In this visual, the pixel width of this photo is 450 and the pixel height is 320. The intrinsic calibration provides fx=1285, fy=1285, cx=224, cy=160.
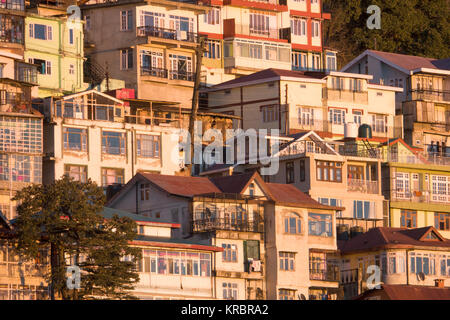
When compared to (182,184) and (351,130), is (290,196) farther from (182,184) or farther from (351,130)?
(351,130)

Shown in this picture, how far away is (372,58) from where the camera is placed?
106m

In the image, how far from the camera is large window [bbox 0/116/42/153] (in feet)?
249

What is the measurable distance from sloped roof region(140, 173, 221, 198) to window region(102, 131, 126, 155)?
5098mm

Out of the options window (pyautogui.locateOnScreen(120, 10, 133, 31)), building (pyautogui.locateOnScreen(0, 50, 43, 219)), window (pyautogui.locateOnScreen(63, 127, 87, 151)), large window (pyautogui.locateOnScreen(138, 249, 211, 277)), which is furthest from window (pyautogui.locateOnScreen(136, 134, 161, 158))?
window (pyautogui.locateOnScreen(120, 10, 133, 31))

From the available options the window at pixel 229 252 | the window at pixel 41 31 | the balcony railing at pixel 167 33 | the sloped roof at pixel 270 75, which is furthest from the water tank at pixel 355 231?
the window at pixel 41 31

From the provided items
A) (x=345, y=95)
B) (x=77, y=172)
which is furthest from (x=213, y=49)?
(x=77, y=172)

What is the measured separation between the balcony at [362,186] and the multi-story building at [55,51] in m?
20.4

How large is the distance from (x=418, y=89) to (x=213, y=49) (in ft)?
55.1

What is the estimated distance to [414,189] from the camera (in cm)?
8862

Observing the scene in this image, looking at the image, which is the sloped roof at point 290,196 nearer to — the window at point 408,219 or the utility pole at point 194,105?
the utility pole at point 194,105

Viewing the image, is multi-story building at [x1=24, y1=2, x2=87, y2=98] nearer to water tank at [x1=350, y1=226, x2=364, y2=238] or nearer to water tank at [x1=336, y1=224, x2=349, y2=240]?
water tank at [x1=336, y1=224, x2=349, y2=240]

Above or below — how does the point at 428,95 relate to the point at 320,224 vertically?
above
